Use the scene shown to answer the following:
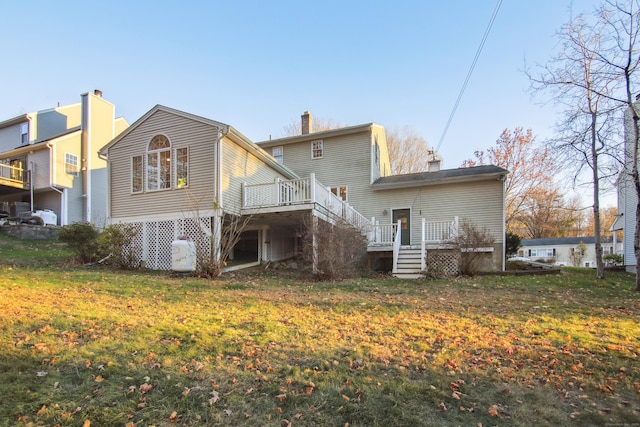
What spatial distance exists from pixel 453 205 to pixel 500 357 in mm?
11732

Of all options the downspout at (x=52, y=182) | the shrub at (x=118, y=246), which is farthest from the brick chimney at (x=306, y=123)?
the downspout at (x=52, y=182)

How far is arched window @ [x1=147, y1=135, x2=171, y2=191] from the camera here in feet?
37.0

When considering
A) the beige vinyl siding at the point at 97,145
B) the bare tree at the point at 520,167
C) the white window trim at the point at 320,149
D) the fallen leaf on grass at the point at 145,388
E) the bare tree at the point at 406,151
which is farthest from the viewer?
the bare tree at the point at 406,151

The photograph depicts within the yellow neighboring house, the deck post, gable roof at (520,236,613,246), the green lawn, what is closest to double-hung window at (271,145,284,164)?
the deck post

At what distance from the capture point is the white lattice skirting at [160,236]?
1058 cm

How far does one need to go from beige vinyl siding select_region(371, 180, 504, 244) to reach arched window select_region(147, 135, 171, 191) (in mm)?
9216

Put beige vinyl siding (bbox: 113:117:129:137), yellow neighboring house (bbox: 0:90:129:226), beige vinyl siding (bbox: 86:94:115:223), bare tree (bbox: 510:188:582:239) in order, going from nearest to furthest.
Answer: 1. yellow neighboring house (bbox: 0:90:129:226)
2. beige vinyl siding (bbox: 86:94:115:223)
3. beige vinyl siding (bbox: 113:117:129:137)
4. bare tree (bbox: 510:188:582:239)

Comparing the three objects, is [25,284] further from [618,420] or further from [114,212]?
[618,420]

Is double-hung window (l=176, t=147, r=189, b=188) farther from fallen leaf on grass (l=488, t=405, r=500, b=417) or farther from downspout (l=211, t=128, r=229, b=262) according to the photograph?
fallen leaf on grass (l=488, t=405, r=500, b=417)

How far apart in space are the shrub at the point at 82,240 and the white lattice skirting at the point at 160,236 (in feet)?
3.66

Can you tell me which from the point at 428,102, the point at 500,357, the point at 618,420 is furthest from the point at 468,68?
the point at 618,420

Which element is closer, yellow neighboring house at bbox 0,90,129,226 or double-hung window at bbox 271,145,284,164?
double-hung window at bbox 271,145,284,164

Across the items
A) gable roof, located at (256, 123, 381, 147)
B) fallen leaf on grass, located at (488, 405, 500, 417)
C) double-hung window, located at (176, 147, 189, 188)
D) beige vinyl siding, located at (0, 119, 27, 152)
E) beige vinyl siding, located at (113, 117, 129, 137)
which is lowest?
fallen leaf on grass, located at (488, 405, 500, 417)

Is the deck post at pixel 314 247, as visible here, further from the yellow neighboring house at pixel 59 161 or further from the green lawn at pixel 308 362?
the yellow neighboring house at pixel 59 161
